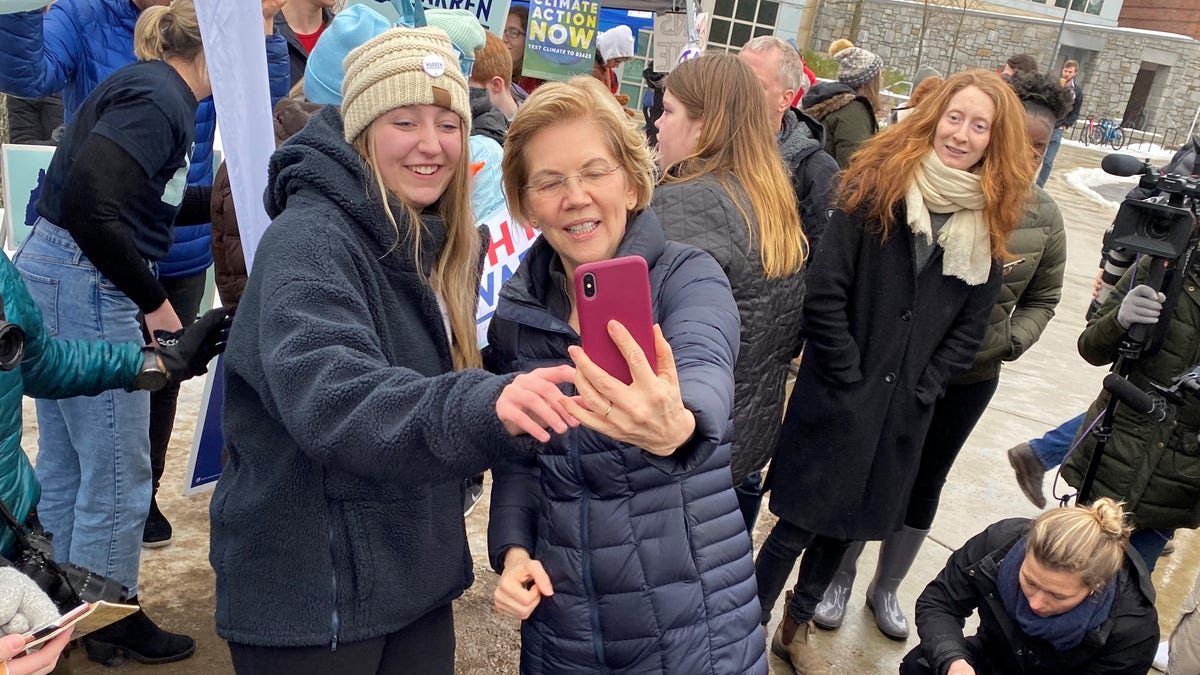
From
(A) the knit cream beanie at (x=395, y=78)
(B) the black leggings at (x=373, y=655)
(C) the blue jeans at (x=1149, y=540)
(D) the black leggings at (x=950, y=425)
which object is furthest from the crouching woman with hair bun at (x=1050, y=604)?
(A) the knit cream beanie at (x=395, y=78)

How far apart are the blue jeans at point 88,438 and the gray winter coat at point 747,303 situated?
1.60 metres

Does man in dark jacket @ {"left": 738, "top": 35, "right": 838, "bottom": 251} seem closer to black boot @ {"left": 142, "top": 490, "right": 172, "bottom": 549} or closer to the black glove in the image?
the black glove

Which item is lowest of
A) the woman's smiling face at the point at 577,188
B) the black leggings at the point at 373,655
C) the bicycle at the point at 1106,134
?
the bicycle at the point at 1106,134

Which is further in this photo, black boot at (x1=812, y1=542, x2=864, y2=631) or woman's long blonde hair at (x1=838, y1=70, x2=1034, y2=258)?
black boot at (x1=812, y1=542, x2=864, y2=631)

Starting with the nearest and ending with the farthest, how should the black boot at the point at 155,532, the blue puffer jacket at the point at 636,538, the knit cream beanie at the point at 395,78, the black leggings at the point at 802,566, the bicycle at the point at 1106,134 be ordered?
the knit cream beanie at the point at 395,78
the blue puffer jacket at the point at 636,538
the black leggings at the point at 802,566
the black boot at the point at 155,532
the bicycle at the point at 1106,134

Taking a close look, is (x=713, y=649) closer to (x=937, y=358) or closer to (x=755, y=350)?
(x=755, y=350)

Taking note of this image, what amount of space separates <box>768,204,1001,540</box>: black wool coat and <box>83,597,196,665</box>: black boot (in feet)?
6.44

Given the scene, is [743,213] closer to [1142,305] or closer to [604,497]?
[604,497]

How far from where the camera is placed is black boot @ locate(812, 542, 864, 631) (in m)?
3.40

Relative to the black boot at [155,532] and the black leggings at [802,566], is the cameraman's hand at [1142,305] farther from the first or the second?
the black boot at [155,532]

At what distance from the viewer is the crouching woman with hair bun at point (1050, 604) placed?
7.75 ft

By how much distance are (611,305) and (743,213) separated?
4.52 ft

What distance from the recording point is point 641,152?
5.88 feet

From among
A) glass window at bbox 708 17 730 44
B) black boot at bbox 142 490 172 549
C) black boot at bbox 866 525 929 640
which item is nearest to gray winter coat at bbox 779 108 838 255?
black boot at bbox 866 525 929 640
